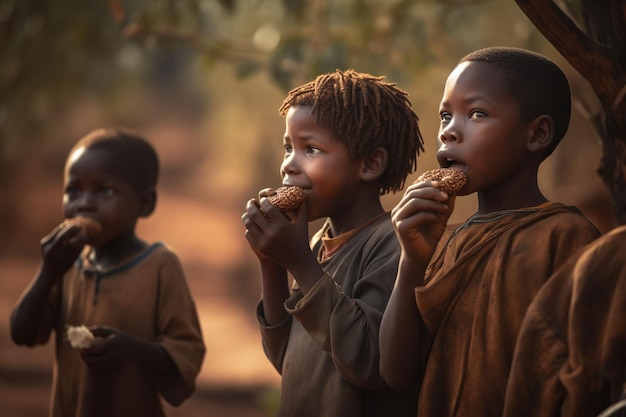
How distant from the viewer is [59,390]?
12.1 ft

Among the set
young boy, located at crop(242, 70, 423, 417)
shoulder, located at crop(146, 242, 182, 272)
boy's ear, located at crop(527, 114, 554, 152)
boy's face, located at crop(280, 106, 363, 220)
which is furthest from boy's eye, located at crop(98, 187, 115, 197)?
boy's ear, located at crop(527, 114, 554, 152)

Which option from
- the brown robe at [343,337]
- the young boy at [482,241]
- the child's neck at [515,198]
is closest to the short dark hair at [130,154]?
the brown robe at [343,337]

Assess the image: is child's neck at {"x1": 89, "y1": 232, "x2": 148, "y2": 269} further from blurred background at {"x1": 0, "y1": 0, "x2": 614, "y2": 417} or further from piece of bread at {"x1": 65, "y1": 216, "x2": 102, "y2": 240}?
blurred background at {"x1": 0, "y1": 0, "x2": 614, "y2": 417}

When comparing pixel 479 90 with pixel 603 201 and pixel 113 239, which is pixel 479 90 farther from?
pixel 603 201

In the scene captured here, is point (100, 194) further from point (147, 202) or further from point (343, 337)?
point (343, 337)

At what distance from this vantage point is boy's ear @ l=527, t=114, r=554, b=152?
8.36ft

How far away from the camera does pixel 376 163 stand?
2877 mm

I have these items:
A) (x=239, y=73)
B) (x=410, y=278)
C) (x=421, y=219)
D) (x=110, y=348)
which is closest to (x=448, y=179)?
(x=421, y=219)

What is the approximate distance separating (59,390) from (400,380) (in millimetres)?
1745

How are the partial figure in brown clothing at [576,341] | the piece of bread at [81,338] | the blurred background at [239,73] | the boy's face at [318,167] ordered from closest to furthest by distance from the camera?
the partial figure in brown clothing at [576,341]
the boy's face at [318,167]
the piece of bread at [81,338]
the blurred background at [239,73]

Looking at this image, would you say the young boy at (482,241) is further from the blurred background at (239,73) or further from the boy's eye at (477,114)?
the blurred background at (239,73)

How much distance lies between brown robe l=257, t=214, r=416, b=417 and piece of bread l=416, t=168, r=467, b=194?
0.33 meters

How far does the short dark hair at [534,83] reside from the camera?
2539 millimetres

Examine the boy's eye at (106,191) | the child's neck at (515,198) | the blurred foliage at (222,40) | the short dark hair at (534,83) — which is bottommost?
the child's neck at (515,198)
